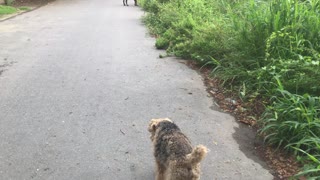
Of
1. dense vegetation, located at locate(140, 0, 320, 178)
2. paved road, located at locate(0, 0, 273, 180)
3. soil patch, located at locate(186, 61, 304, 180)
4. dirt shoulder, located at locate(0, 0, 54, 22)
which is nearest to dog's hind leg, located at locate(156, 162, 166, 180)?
paved road, located at locate(0, 0, 273, 180)

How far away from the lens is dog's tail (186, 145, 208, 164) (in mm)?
2666

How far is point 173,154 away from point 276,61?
124 inches

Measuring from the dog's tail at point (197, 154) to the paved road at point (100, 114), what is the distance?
1.04 metres

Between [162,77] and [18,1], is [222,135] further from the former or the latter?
[18,1]

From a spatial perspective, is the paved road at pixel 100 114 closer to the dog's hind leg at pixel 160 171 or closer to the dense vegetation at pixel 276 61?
the dog's hind leg at pixel 160 171

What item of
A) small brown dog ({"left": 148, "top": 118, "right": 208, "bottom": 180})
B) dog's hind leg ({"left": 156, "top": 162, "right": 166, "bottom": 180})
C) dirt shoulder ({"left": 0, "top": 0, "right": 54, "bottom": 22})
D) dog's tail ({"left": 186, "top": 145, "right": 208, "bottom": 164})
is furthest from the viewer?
dirt shoulder ({"left": 0, "top": 0, "right": 54, "bottom": 22})

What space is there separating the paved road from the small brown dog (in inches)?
21.8

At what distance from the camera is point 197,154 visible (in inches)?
107

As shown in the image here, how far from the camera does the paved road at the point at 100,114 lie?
3.93 metres

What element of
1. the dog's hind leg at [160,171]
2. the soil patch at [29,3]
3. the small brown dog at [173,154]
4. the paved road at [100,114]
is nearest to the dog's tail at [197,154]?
the small brown dog at [173,154]

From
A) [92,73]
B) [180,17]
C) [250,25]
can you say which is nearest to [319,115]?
[250,25]

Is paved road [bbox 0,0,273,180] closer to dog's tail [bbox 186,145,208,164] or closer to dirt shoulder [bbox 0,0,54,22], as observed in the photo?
dog's tail [bbox 186,145,208,164]

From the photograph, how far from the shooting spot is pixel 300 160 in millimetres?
3871

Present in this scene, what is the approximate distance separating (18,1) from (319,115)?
22645mm
